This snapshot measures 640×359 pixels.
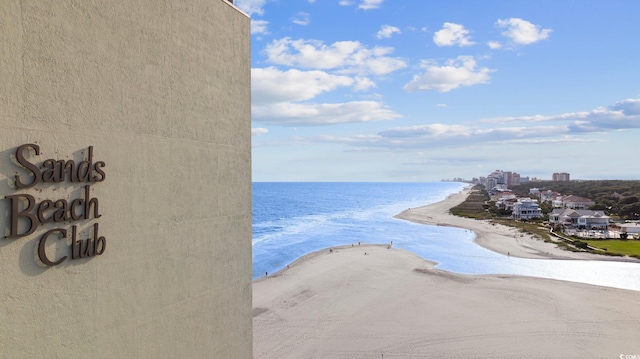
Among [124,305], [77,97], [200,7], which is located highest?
[200,7]

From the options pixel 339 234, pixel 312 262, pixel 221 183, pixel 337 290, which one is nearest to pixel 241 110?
pixel 221 183

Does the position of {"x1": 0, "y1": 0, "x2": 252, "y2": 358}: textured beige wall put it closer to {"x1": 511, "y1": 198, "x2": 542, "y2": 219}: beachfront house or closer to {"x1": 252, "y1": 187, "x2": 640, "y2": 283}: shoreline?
{"x1": 252, "y1": 187, "x2": 640, "y2": 283}: shoreline

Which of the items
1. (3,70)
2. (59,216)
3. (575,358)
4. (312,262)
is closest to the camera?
(3,70)

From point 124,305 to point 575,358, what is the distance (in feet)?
73.5

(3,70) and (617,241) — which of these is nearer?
(3,70)

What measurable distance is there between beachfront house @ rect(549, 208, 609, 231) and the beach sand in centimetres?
4145

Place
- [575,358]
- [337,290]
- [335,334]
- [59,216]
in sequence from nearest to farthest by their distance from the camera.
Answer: [59,216] < [575,358] < [335,334] < [337,290]

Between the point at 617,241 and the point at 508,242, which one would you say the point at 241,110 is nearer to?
the point at 508,242

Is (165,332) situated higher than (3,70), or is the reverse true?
(3,70)

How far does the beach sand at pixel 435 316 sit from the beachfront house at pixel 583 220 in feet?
136

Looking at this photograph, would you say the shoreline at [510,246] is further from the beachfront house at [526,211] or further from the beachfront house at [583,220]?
the beachfront house at [526,211]

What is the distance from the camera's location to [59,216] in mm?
6004

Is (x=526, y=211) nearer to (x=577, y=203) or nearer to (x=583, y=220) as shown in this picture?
(x=583, y=220)

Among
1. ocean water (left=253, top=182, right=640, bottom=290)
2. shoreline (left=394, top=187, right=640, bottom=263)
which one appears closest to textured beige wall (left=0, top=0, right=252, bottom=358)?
ocean water (left=253, top=182, right=640, bottom=290)
